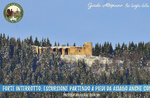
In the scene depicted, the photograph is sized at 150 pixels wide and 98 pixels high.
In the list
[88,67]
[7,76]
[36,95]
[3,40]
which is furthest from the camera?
[3,40]

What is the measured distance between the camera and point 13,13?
59.5 metres

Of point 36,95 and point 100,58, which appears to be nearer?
point 36,95

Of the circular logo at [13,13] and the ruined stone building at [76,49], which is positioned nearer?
the circular logo at [13,13]

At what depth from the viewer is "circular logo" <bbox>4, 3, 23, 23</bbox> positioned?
59625mm

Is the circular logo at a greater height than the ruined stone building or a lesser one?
greater

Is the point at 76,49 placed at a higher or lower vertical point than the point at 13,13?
lower

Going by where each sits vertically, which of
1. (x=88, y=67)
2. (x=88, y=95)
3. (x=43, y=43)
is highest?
(x=43, y=43)

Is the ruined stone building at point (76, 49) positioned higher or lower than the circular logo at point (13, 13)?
lower

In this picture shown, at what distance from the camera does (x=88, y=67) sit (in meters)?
175

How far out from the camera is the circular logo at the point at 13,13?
59.6 m

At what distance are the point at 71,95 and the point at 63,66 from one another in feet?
68.4

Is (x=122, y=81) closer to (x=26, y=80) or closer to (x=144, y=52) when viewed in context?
(x=144, y=52)

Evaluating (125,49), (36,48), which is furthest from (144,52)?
(36,48)

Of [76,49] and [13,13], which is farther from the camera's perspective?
[76,49]
